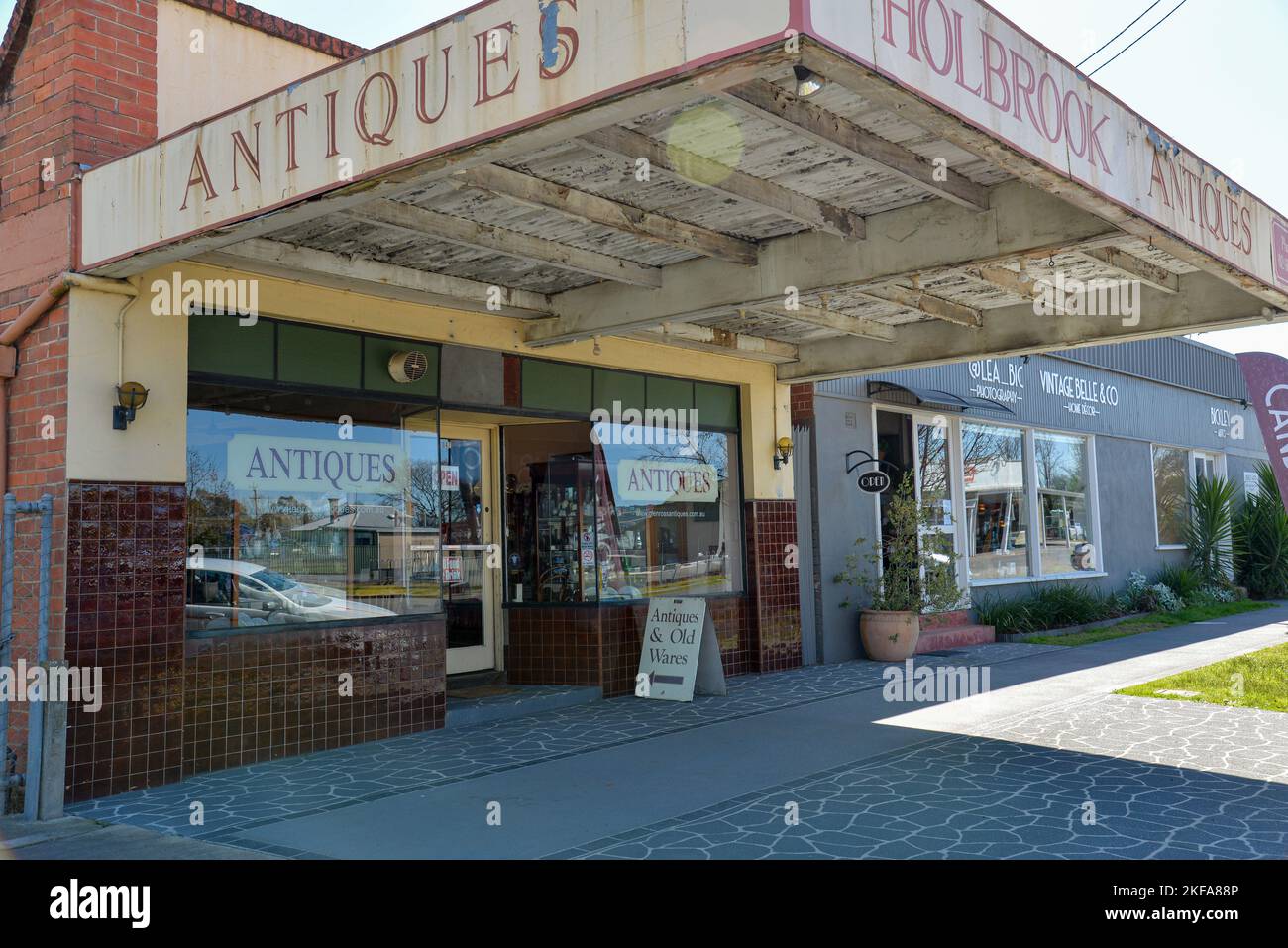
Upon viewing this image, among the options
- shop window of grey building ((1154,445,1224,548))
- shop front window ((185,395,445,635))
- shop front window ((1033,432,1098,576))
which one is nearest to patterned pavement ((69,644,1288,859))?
shop front window ((185,395,445,635))

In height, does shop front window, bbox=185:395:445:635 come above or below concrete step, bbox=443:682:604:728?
above

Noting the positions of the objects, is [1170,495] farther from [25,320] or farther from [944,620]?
[25,320]

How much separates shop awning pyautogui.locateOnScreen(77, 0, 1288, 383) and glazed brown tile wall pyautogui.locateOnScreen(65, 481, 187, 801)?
1.52 m

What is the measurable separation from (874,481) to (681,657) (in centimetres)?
408

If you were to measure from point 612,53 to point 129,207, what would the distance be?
3.48 metres

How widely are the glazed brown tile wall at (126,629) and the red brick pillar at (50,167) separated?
13 centimetres

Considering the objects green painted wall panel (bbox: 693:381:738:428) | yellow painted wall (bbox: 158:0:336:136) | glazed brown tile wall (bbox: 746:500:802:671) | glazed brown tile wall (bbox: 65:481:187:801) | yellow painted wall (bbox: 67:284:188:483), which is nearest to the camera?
glazed brown tile wall (bbox: 65:481:187:801)

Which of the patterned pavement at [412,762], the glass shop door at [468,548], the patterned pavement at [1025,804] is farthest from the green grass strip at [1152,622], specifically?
the glass shop door at [468,548]

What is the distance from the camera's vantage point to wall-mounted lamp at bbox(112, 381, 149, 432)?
6.83m

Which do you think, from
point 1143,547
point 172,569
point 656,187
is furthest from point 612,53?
point 1143,547

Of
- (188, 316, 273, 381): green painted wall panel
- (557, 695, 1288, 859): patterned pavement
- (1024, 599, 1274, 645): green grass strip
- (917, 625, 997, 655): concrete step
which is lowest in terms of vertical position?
(557, 695, 1288, 859): patterned pavement

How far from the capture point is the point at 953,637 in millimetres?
14219

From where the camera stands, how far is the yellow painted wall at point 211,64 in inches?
292

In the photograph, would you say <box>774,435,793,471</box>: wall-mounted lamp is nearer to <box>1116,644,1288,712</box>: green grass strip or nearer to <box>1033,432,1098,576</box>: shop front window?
<box>1116,644,1288,712</box>: green grass strip
